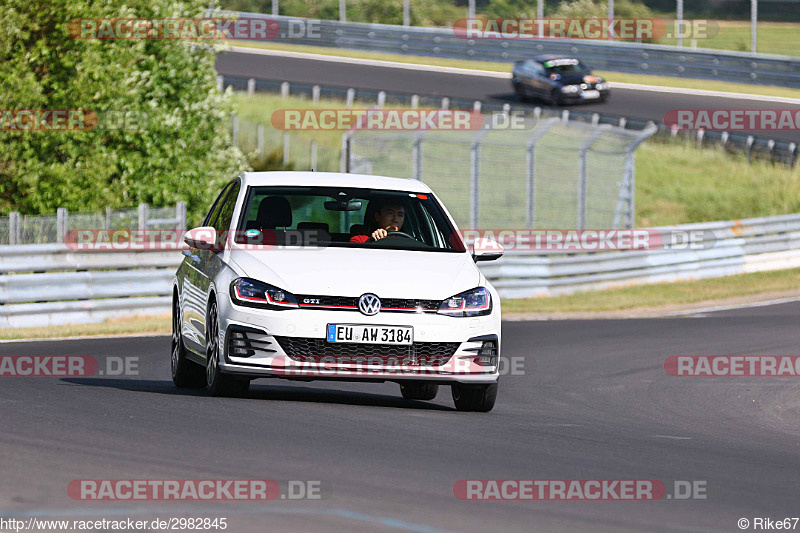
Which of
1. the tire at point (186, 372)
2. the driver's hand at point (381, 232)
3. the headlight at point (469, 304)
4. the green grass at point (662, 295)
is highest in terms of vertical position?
the driver's hand at point (381, 232)

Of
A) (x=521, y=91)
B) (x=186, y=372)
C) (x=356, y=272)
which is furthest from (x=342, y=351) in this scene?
(x=521, y=91)

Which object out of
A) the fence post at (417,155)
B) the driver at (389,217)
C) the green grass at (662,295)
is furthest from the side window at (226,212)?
the fence post at (417,155)

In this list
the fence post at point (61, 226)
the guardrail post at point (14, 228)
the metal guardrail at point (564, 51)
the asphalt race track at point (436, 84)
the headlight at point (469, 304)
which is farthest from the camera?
the metal guardrail at point (564, 51)

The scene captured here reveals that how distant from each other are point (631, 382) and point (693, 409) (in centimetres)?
207

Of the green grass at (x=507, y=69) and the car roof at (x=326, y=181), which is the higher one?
the car roof at (x=326, y=181)

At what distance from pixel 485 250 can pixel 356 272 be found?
4.12ft

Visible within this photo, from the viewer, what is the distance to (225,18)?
2934 cm

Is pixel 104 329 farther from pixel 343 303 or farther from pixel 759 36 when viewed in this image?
pixel 759 36

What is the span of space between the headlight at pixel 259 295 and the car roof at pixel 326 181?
4.17 ft

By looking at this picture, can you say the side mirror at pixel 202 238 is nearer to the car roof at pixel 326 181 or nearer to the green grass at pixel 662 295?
the car roof at pixel 326 181

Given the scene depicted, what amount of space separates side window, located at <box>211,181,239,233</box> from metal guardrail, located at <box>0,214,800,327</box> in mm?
7277

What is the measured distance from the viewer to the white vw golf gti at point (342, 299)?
372 inches

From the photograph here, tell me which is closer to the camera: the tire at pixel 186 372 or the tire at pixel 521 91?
the tire at pixel 186 372

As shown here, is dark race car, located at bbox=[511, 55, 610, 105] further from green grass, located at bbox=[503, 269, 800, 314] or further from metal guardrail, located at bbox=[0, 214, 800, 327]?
green grass, located at bbox=[503, 269, 800, 314]
